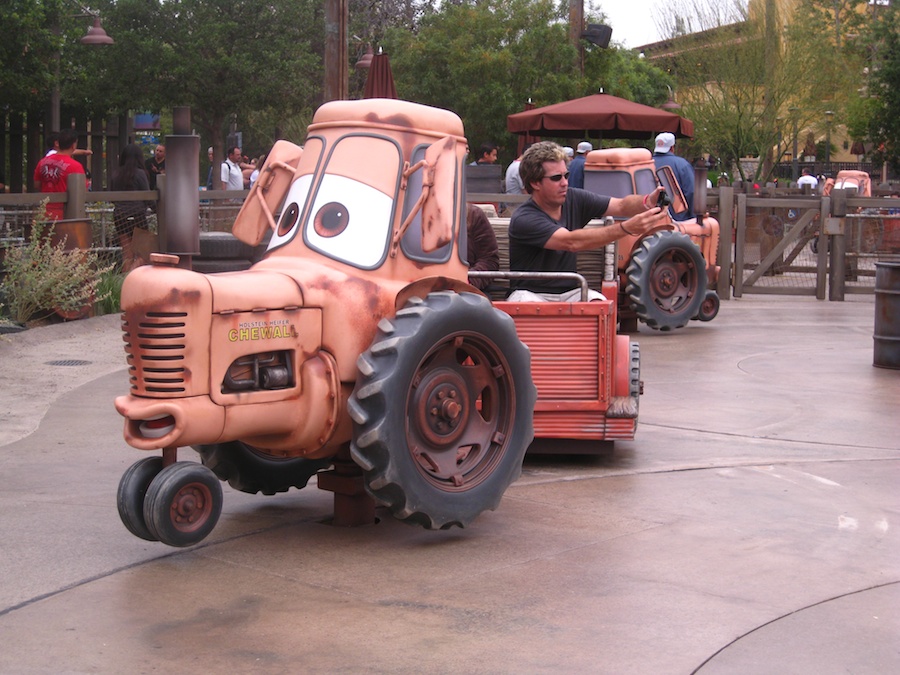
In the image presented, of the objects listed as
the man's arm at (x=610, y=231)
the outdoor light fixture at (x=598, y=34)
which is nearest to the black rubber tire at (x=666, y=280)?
the man's arm at (x=610, y=231)

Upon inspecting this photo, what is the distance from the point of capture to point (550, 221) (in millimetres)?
7312

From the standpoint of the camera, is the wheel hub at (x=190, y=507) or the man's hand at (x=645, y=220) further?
the man's hand at (x=645, y=220)

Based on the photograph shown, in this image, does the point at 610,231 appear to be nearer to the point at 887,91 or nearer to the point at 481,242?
the point at 481,242

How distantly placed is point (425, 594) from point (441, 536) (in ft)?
2.70

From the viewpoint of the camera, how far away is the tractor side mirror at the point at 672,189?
13744 millimetres

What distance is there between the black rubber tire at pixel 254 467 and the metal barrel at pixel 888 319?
6.55 meters

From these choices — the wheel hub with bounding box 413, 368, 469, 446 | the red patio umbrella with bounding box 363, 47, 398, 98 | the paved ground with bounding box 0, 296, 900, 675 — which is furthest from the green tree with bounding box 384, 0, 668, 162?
the wheel hub with bounding box 413, 368, 469, 446

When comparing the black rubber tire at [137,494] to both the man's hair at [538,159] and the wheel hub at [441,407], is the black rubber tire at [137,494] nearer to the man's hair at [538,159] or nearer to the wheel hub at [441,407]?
the wheel hub at [441,407]

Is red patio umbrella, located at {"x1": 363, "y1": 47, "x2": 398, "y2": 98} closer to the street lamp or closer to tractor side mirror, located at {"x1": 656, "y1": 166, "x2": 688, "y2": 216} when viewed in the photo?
tractor side mirror, located at {"x1": 656, "y1": 166, "x2": 688, "y2": 216}

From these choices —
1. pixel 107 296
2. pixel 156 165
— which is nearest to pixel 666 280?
pixel 107 296

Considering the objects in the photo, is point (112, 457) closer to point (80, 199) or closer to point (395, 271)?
point (395, 271)

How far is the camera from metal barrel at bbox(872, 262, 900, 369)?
35.5 feet

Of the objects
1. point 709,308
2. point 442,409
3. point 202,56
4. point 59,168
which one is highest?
point 202,56

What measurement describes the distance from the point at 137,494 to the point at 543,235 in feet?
10.3
